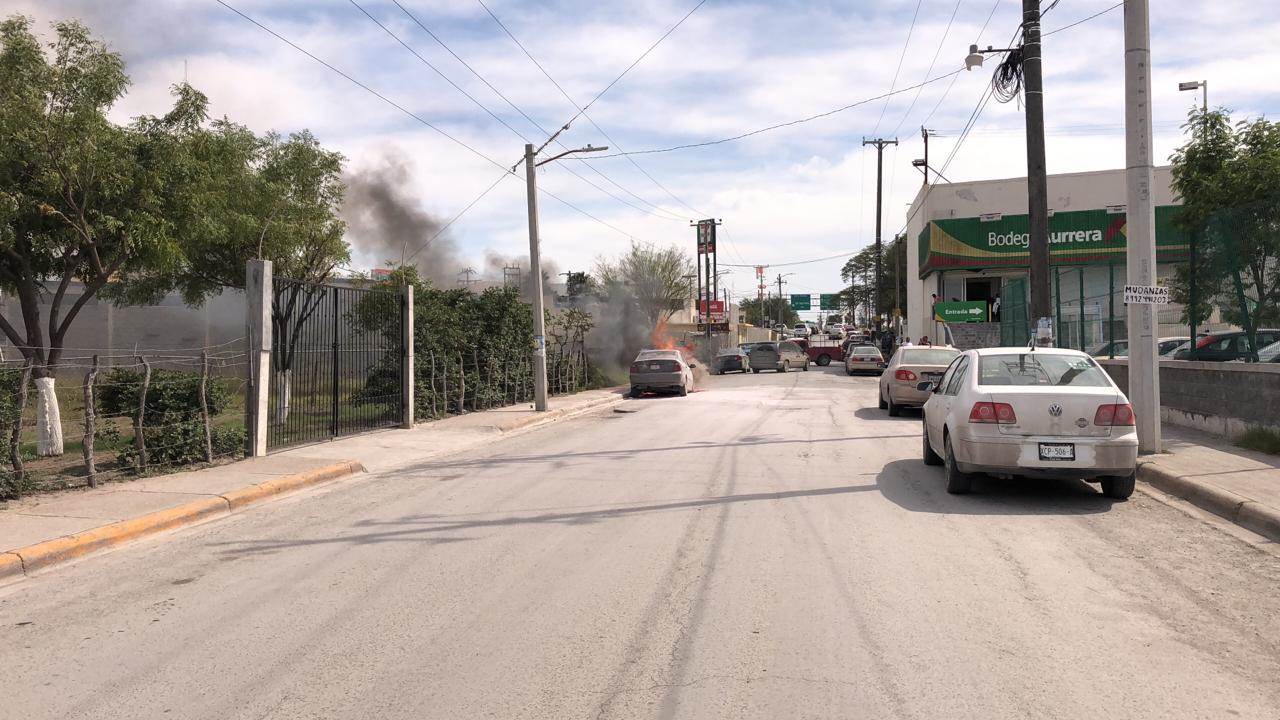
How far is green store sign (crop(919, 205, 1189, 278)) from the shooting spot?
39406mm

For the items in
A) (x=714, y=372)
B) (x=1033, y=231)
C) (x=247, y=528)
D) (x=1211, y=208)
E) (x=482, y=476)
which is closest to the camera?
(x=247, y=528)

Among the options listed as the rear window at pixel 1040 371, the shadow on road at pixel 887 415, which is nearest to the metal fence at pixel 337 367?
the shadow on road at pixel 887 415

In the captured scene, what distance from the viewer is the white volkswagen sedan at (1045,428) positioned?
26.8 feet

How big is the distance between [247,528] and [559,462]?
4.61 metres

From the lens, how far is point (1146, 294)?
1069cm

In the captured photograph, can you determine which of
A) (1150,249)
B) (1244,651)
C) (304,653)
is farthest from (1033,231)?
A: (304,653)

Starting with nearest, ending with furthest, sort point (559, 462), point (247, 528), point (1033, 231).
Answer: point (247, 528)
point (559, 462)
point (1033, 231)

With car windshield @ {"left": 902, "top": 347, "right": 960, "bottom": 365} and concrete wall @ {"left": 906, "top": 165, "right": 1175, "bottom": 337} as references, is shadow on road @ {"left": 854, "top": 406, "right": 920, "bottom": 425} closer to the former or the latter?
car windshield @ {"left": 902, "top": 347, "right": 960, "bottom": 365}

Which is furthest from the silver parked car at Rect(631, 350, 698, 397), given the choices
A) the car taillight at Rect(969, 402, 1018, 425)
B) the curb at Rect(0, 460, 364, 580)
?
the car taillight at Rect(969, 402, 1018, 425)

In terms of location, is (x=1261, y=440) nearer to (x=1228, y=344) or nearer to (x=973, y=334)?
(x=1228, y=344)

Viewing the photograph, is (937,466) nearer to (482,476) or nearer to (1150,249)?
(1150,249)

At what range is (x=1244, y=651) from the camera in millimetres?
4477

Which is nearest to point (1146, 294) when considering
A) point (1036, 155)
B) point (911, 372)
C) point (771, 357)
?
point (1036, 155)

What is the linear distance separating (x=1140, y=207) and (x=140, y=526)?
11522 mm
